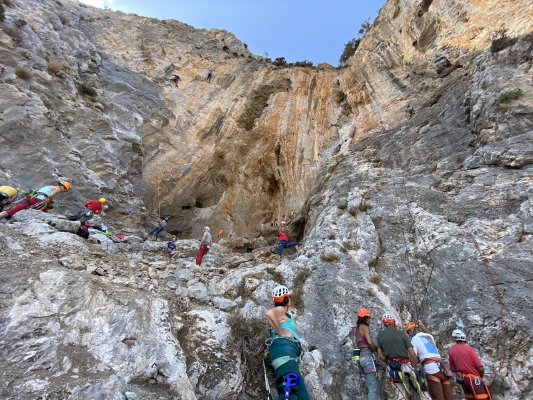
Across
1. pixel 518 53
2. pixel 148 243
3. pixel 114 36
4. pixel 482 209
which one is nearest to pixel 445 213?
pixel 482 209

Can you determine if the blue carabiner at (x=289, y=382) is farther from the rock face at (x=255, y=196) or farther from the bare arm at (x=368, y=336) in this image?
the bare arm at (x=368, y=336)

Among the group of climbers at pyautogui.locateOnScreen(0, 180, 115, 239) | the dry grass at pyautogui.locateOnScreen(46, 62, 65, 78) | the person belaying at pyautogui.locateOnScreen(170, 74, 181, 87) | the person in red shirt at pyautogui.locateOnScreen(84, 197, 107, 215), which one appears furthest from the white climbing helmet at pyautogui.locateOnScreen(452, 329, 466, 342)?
the person belaying at pyautogui.locateOnScreen(170, 74, 181, 87)

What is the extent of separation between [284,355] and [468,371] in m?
3.19

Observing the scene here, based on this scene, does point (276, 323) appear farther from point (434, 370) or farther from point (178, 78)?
point (178, 78)

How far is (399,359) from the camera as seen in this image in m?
6.39

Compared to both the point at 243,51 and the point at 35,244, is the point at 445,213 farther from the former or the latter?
the point at 243,51

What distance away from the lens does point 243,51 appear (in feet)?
111

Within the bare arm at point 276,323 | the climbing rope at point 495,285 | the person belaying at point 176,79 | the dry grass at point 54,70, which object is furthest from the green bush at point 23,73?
the climbing rope at point 495,285

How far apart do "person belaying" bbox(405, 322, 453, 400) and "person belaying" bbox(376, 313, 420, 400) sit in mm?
179

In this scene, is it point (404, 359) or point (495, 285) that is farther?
point (495, 285)

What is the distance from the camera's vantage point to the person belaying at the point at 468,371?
5980 mm

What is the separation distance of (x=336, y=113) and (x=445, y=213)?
45.9 ft

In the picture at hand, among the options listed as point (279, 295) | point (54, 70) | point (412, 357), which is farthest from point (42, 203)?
point (412, 357)

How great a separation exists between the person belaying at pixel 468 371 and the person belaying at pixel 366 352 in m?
1.36
